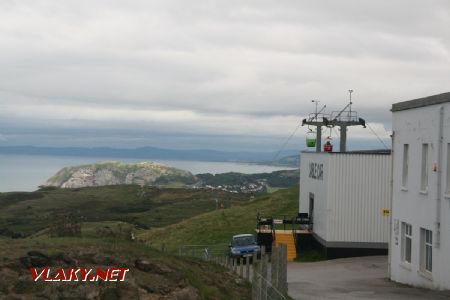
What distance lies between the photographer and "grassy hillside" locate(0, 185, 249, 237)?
9068 centimetres

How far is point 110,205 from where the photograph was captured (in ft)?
382

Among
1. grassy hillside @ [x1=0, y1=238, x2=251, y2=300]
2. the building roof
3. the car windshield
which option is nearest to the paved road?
the car windshield

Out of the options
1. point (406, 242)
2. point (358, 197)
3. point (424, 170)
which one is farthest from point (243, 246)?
point (424, 170)

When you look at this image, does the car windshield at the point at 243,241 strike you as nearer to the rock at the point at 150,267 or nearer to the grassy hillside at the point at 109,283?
the grassy hillside at the point at 109,283

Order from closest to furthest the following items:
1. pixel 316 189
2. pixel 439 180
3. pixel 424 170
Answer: pixel 439 180 → pixel 424 170 → pixel 316 189

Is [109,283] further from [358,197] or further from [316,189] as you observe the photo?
[316,189]

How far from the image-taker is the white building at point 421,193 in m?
24.0

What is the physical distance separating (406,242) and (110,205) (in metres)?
92.4

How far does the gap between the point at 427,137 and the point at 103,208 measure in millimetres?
91639

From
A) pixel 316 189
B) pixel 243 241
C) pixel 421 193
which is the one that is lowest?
pixel 243 241

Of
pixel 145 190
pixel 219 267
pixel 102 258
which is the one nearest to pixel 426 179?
pixel 219 267

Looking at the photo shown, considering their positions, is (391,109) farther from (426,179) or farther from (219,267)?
(219,267)

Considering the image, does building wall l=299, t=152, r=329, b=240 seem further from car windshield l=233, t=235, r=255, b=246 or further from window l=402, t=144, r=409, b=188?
window l=402, t=144, r=409, b=188

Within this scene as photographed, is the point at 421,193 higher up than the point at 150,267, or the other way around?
the point at 421,193
